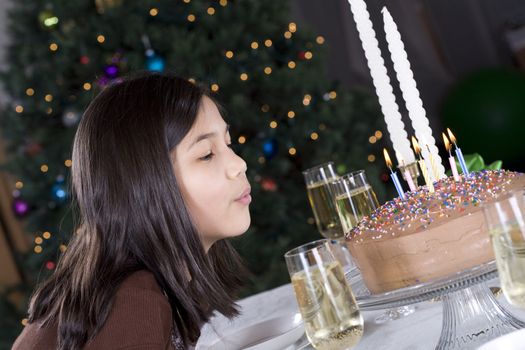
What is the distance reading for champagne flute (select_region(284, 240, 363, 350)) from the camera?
97cm

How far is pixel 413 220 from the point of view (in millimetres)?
1124

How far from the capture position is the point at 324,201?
66.1 inches

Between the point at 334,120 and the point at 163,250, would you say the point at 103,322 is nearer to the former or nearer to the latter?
the point at 163,250

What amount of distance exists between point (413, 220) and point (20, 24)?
2.94 m

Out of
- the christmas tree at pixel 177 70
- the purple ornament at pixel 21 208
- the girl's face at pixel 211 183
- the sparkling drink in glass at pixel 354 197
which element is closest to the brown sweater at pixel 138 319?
the girl's face at pixel 211 183

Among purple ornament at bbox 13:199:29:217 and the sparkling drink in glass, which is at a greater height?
purple ornament at bbox 13:199:29:217

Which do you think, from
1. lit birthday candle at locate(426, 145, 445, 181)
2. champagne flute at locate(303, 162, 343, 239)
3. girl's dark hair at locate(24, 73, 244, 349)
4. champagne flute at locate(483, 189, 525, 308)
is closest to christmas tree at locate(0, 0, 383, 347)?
champagne flute at locate(303, 162, 343, 239)

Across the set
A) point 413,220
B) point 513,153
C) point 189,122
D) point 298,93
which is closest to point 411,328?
point 413,220

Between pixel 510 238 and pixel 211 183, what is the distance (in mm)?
639

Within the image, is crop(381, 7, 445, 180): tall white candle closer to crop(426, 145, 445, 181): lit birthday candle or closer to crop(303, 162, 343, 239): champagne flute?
crop(426, 145, 445, 181): lit birthday candle

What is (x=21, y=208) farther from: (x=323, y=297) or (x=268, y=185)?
(x=323, y=297)

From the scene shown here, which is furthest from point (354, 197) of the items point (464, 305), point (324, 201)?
point (464, 305)

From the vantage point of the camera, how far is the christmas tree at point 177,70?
140 inches

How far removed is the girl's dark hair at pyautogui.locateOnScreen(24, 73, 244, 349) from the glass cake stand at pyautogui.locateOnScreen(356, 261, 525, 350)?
0.36 metres
